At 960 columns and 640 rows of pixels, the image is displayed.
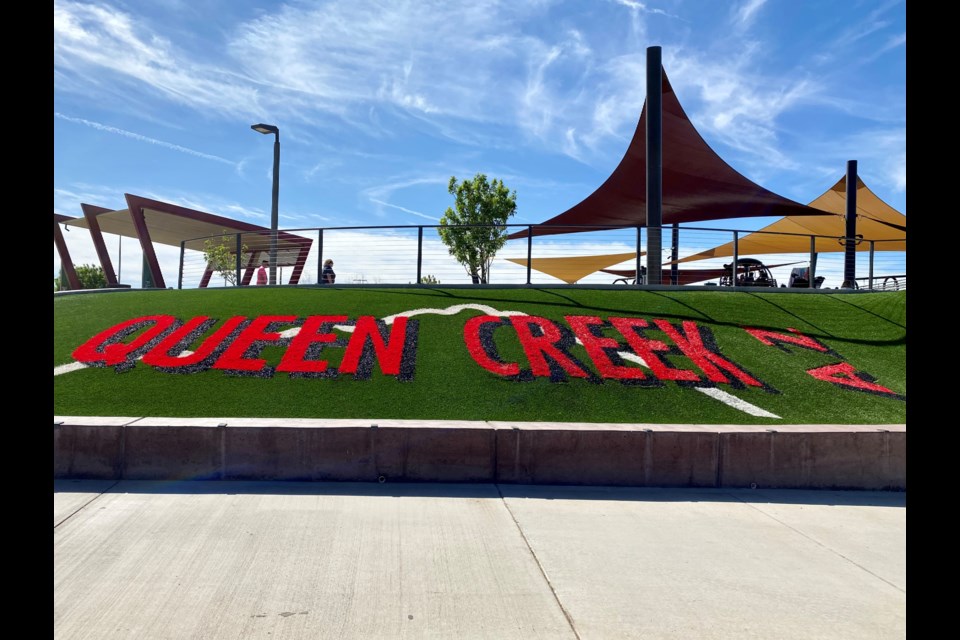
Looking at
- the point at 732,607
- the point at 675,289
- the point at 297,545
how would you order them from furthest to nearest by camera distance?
→ the point at 675,289
the point at 297,545
the point at 732,607

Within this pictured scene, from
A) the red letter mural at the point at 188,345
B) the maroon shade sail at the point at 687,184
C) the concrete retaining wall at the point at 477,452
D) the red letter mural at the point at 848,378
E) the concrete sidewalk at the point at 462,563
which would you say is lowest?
the concrete sidewalk at the point at 462,563

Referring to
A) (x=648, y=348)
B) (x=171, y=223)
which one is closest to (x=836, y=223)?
(x=648, y=348)

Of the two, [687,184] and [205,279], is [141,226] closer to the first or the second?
[205,279]

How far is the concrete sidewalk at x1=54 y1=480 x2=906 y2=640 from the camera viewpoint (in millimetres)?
3609

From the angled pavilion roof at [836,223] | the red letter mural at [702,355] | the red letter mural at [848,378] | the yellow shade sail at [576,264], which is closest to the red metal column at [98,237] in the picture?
the yellow shade sail at [576,264]

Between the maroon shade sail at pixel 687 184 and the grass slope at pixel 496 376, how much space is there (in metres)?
7.53

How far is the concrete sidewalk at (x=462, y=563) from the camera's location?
11.8 feet

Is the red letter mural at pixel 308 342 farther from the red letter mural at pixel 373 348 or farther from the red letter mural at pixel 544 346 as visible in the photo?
the red letter mural at pixel 544 346

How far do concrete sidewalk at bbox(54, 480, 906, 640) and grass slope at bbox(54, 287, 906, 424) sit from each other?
178 cm

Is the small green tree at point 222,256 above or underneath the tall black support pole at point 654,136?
underneath
